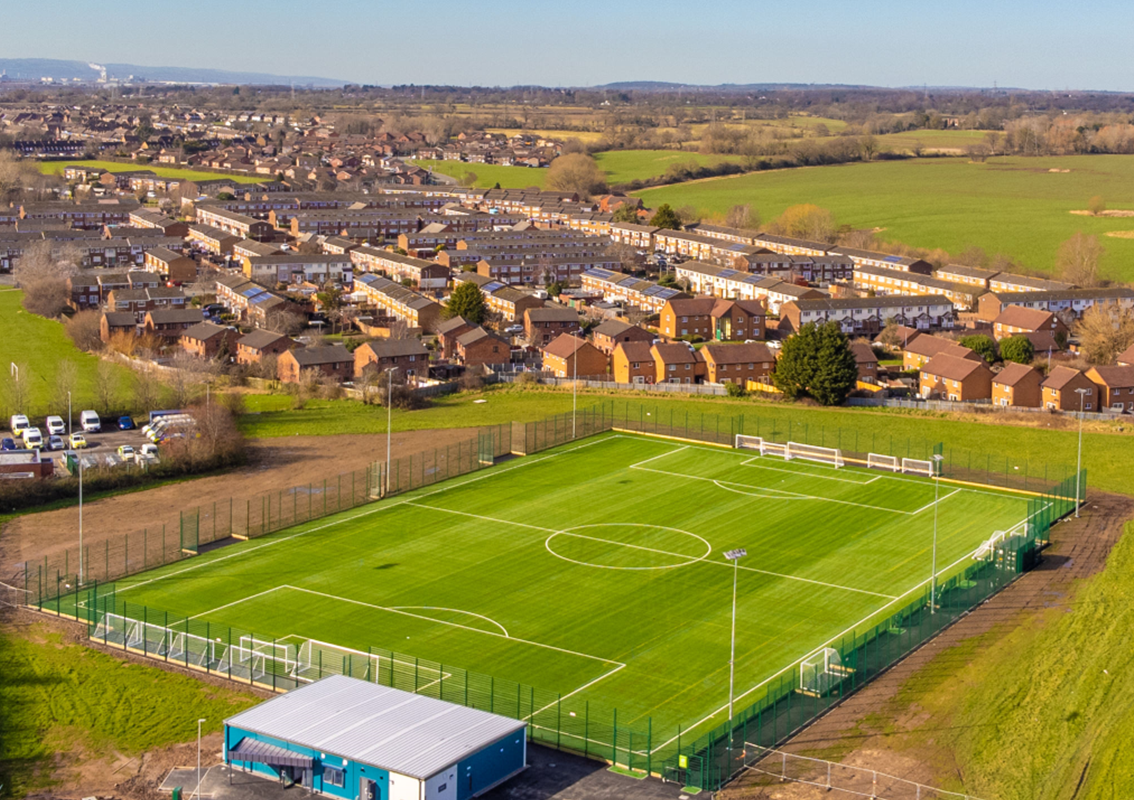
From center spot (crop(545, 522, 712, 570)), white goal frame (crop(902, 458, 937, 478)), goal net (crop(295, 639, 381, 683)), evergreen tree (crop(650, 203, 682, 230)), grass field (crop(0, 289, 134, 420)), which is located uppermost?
evergreen tree (crop(650, 203, 682, 230))

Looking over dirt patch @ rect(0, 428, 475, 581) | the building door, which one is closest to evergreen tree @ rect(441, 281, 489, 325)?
dirt patch @ rect(0, 428, 475, 581)

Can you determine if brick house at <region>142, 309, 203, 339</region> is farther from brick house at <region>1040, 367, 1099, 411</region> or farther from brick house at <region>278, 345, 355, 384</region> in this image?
brick house at <region>1040, 367, 1099, 411</region>

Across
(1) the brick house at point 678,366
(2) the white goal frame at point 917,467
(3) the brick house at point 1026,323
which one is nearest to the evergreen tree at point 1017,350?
(3) the brick house at point 1026,323

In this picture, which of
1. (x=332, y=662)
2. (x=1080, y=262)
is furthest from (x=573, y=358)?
(x=1080, y=262)

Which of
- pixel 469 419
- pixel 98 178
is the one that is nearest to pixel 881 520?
pixel 469 419

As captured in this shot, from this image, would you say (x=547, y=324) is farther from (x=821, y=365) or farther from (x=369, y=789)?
(x=369, y=789)

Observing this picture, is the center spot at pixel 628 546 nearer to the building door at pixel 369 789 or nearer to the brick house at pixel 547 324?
the building door at pixel 369 789
